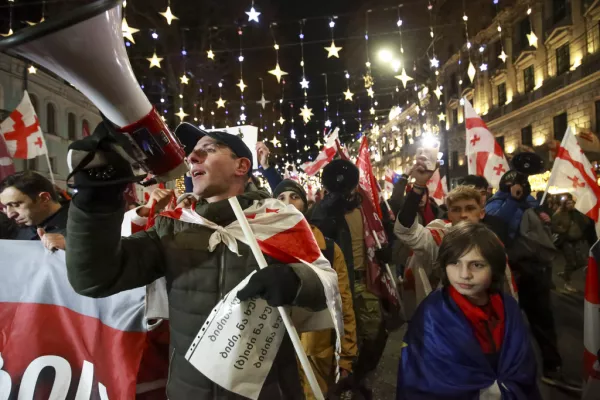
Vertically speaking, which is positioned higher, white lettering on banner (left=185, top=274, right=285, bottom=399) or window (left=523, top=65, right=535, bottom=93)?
window (left=523, top=65, right=535, bottom=93)

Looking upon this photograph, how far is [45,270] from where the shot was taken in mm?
2461

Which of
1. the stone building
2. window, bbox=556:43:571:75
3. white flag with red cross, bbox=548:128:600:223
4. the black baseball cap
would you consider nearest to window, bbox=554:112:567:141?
the stone building

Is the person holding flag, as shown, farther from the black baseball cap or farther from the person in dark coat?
the person in dark coat

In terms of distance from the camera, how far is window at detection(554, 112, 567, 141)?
24906mm

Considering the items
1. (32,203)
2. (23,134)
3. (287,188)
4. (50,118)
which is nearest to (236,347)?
(32,203)

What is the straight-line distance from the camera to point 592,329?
358 cm

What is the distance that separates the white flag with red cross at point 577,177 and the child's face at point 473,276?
367 cm

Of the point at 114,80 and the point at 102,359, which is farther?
the point at 102,359

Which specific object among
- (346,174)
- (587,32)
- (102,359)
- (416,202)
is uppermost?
(587,32)

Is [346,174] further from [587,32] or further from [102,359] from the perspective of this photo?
[587,32]

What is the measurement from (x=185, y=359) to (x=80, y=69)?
4.23 ft

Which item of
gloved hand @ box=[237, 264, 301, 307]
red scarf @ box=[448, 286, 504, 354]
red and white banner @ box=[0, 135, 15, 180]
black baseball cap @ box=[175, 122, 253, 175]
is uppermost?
red and white banner @ box=[0, 135, 15, 180]

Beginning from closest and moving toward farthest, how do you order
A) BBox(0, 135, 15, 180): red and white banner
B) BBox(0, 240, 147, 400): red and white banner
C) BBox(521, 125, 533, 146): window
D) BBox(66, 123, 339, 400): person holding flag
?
BBox(66, 123, 339, 400): person holding flag, BBox(0, 240, 147, 400): red and white banner, BBox(0, 135, 15, 180): red and white banner, BBox(521, 125, 533, 146): window

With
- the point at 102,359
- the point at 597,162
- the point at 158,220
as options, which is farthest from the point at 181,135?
the point at 597,162
